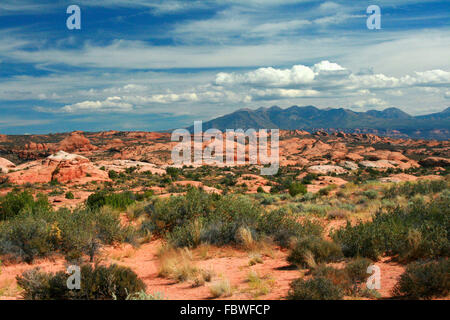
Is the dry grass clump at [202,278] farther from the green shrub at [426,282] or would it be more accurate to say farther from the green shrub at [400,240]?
the green shrub at [426,282]

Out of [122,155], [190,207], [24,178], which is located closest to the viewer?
[190,207]

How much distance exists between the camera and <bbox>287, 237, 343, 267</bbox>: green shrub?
689cm

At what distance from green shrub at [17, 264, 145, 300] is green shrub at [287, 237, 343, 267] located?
3.33 metres

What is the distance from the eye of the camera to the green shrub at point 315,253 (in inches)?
271

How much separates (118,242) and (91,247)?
1457 mm

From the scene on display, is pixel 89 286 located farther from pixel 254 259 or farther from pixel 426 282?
pixel 426 282

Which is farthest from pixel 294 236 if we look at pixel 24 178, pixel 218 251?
pixel 24 178

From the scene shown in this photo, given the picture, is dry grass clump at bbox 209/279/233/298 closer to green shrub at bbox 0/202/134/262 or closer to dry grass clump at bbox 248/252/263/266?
dry grass clump at bbox 248/252/263/266

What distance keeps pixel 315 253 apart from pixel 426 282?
2.43m

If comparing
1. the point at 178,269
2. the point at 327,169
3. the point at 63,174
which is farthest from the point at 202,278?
the point at 327,169

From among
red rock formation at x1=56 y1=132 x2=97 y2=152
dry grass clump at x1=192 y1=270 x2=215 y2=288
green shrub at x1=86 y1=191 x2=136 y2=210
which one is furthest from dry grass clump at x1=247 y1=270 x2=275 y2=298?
red rock formation at x1=56 y1=132 x2=97 y2=152

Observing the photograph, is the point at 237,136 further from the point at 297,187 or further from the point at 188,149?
the point at 297,187
